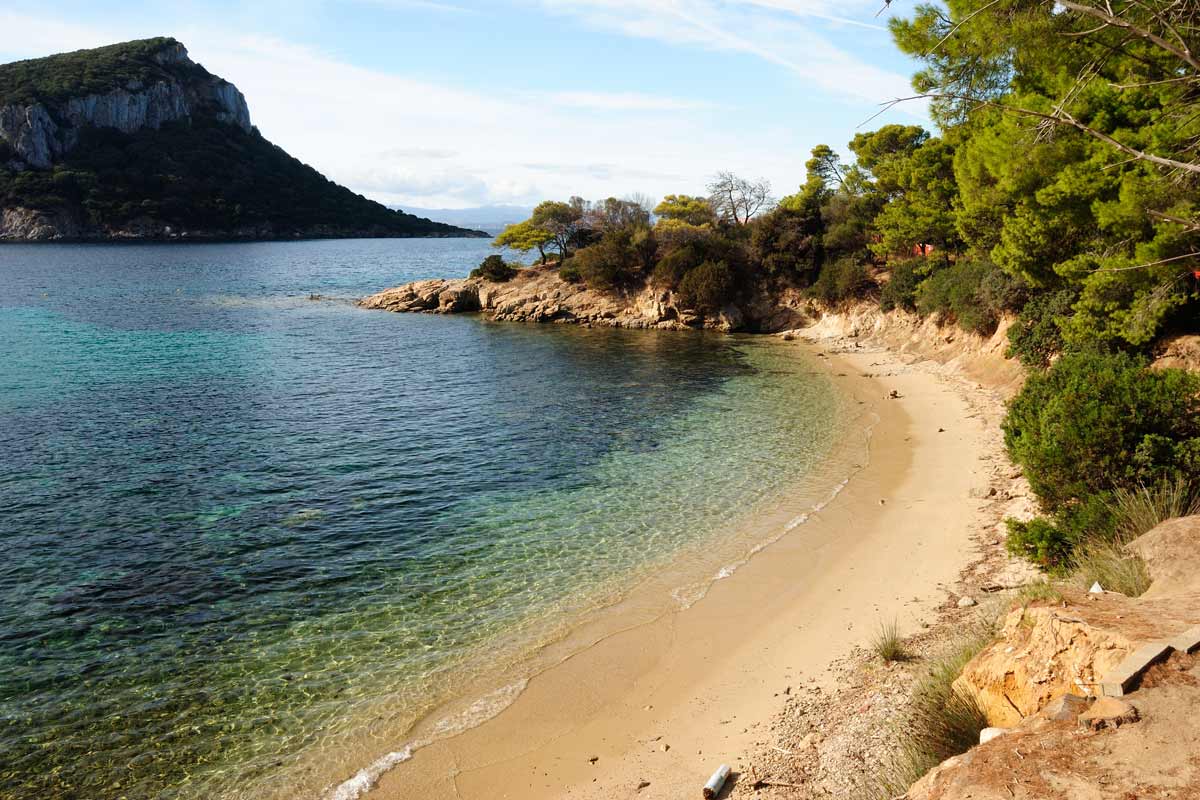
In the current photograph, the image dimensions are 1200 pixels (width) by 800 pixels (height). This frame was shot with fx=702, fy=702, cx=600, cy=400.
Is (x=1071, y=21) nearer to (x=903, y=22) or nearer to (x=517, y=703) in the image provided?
(x=903, y=22)

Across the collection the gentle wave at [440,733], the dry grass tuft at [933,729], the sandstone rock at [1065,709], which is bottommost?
the gentle wave at [440,733]

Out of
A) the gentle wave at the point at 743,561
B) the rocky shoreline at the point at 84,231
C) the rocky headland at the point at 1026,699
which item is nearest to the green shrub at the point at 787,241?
the gentle wave at the point at 743,561

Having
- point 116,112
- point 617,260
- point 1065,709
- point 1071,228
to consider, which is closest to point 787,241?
point 617,260

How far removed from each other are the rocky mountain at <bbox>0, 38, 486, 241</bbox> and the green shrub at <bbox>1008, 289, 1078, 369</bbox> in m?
166

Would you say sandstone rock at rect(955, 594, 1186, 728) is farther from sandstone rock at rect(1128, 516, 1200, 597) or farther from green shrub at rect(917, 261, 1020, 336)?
green shrub at rect(917, 261, 1020, 336)

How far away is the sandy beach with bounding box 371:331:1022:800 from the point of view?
938 centimetres

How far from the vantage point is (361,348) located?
4441 centimetres

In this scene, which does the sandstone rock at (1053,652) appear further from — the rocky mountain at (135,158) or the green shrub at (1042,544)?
the rocky mountain at (135,158)

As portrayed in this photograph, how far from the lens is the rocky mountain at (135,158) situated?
14250cm

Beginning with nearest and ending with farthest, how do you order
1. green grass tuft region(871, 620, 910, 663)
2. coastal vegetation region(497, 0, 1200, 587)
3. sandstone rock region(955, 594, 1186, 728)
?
sandstone rock region(955, 594, 1186, 728), green grass tuft region(871, 620, 910, 663), coastal vegetation region(497, 0, 1200, 587)

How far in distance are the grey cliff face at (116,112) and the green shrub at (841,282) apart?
166m

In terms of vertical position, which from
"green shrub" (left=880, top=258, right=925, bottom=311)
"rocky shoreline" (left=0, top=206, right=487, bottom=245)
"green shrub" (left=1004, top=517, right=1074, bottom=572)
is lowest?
"green shrub" (left=1004, top=517, right=1074, bottom=572)

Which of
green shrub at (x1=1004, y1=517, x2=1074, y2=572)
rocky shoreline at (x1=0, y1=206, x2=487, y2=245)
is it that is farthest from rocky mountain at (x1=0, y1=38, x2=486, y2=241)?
green shrub at (x1=1004, y1=517, x2=1074, y2=572)

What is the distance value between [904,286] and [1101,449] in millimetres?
32251
